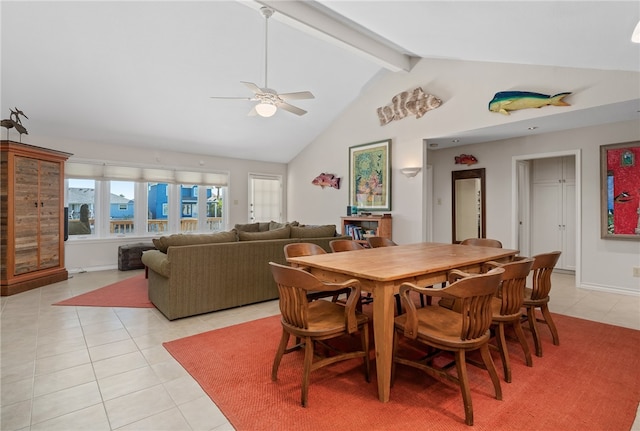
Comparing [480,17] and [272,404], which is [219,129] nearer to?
[480,17]

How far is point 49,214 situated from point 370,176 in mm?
5383

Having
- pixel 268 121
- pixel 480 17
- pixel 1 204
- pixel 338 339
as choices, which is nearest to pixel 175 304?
pixel 338 339

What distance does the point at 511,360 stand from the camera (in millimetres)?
2520

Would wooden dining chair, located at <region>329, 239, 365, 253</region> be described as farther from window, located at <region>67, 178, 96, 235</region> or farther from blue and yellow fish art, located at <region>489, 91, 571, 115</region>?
window, located at <region>67, 178, 96, 235</region>

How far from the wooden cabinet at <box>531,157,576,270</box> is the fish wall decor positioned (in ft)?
8.56

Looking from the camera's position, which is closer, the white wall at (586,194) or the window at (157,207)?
the white wall at (586,194)

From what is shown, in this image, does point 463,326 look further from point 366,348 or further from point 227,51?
point 227,51

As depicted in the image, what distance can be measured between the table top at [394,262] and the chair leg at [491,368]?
1.82 feet

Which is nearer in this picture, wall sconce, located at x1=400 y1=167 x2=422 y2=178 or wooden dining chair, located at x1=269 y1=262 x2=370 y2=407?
wooden dining chair, located at x1=269 y1=262 x2=370 y2=407

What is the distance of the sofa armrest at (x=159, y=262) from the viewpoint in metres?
3.31

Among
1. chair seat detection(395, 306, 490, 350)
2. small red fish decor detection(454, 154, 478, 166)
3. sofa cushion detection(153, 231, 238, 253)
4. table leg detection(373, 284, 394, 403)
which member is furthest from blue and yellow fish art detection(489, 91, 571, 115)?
sofa cushion detection(153, 231, 238, 253)

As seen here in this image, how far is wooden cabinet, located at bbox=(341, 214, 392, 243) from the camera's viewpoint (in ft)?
18.7

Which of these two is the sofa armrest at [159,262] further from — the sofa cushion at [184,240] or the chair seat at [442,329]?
the chair seat at [442,329]

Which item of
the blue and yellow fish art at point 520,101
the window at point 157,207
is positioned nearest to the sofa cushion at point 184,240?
the window at point 157,207
